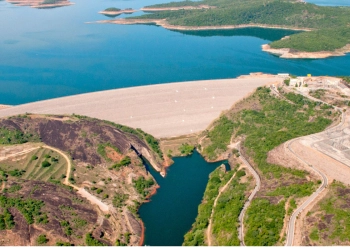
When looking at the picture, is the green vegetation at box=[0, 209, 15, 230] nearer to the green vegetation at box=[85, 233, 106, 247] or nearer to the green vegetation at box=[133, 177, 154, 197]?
the green vegetation at box=[85, 233, 106, 247]

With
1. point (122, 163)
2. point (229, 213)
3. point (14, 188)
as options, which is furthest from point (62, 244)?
point (229, 213)

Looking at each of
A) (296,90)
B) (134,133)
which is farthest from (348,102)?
(134,133)

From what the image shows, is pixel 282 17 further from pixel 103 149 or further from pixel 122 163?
pixel 122 163

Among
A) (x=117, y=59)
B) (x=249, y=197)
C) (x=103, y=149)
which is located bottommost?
(x=249, y=197)

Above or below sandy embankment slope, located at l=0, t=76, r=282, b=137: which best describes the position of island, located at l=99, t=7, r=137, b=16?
above

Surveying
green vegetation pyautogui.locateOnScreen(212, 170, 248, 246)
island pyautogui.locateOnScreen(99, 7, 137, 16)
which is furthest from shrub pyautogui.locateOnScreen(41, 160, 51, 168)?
island pyautogui.locateOnScreen(99, 7, 137, 16)

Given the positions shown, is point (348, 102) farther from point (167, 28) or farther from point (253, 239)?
point (167, 28)
